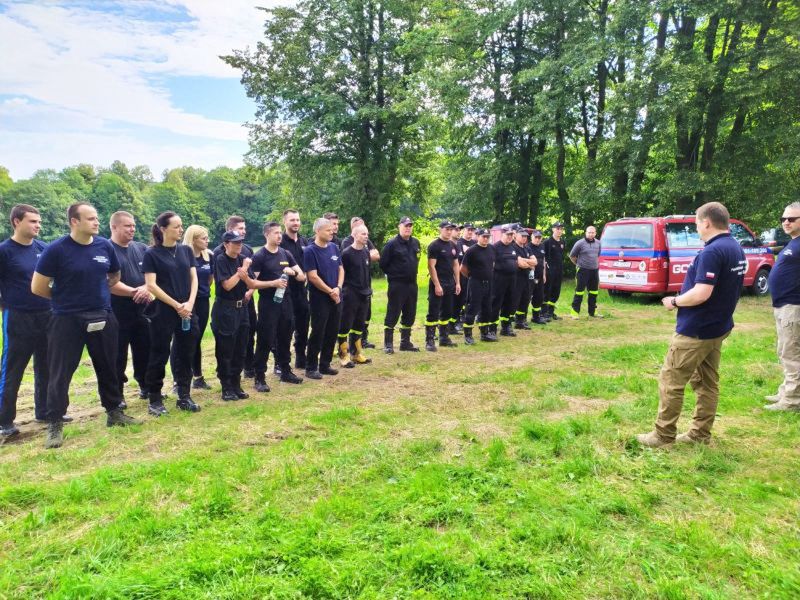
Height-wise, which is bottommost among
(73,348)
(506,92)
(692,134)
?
(73,348)

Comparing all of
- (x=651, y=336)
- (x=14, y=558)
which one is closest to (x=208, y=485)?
(x=14, y=558)

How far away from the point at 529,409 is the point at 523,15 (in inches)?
747

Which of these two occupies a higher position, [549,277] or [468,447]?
[549,277]

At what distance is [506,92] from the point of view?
19.9m

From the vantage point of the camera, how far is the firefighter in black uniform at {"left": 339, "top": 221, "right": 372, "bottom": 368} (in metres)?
7.19

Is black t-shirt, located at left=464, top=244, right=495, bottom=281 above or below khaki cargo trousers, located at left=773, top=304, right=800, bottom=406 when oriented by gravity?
above

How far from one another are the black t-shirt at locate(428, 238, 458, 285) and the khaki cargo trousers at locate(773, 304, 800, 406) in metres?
4.59

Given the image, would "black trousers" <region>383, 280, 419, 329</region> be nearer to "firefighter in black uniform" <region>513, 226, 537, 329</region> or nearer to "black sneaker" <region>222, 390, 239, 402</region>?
"firefighter in black uniform" <region>513, 226, 537, 329</region>

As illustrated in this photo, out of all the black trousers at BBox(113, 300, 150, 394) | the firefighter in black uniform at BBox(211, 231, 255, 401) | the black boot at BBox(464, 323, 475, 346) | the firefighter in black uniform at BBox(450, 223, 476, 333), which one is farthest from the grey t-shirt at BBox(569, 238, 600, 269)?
the black trousers at BBox(113, 300, 150, 394)

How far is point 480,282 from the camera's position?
871cm

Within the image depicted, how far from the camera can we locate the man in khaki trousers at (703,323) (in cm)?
385

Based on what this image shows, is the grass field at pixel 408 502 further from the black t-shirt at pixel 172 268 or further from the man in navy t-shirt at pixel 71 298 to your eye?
the black t-shirt at pixel 172 268

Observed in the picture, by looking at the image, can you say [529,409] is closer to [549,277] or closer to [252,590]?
[252,590]

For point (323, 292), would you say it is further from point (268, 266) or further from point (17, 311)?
point (17, 311)
